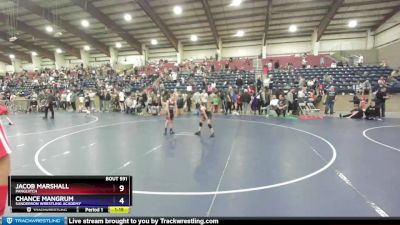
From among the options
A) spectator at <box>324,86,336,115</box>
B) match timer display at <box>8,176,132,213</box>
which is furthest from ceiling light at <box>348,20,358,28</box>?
match timer display at <box>8,176,132,213</box>

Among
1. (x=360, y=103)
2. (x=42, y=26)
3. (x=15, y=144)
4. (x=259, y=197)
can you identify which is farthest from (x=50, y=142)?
(x=42, y=26)

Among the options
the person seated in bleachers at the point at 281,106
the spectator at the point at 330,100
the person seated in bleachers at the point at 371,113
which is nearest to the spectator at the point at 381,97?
the person seated in bleachers at the point at 371,113

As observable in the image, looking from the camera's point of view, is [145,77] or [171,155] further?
[145,77]

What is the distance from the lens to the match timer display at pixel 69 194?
1858 millimetres

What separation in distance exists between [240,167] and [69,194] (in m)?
4.28

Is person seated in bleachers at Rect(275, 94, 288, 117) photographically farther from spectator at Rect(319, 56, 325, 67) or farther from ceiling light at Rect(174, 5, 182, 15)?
ceiling light at Rect(174, 5, 182, 15)

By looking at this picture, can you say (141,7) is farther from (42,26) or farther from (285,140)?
(285,140)

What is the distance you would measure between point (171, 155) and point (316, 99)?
13941 mm

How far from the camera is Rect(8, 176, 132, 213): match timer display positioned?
6.10 ft

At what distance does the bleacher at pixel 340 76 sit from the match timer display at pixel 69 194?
19561mm

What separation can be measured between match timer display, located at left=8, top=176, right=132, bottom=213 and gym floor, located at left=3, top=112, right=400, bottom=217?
1896 millimetres

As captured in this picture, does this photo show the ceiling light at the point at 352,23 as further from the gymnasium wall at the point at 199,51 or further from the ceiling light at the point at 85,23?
the ceiling light at the point at 85,23

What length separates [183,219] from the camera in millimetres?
1644

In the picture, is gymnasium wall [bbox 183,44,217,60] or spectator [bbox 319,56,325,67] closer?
spectator [bbox 319,56,325,67]
